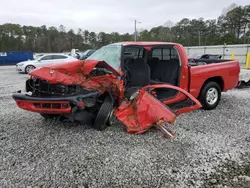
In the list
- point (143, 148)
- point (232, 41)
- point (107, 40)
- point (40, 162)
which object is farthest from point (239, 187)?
point (107, 40)

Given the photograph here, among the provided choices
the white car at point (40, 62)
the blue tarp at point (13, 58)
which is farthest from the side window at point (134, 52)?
the blue tarp at point (13, 58)

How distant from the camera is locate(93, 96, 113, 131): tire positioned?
4188 mm

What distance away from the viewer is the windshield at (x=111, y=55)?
467 cm

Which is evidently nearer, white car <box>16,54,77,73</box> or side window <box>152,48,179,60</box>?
side window <box>152,48,179,60</box>

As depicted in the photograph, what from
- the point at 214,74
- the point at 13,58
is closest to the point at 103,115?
the point at 214,74

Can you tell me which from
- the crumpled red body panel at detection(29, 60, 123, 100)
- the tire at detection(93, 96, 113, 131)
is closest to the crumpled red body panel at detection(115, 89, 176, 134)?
the tire at detection(93, 96, 113, 131)

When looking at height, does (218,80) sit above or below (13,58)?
below

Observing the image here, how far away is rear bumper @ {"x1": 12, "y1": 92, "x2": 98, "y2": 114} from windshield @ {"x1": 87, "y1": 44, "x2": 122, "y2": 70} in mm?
960

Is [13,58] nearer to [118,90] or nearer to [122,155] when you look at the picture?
[118,90]

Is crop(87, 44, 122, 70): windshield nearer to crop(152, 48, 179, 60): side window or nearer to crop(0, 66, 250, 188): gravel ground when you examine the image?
crop(152, 48, 179, 60): side window

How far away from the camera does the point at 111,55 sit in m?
4.90

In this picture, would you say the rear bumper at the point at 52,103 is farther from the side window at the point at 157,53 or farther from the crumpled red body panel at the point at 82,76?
the side window at the point at 157,53

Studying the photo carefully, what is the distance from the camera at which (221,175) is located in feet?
9.69

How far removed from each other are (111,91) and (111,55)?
0.96 metres
